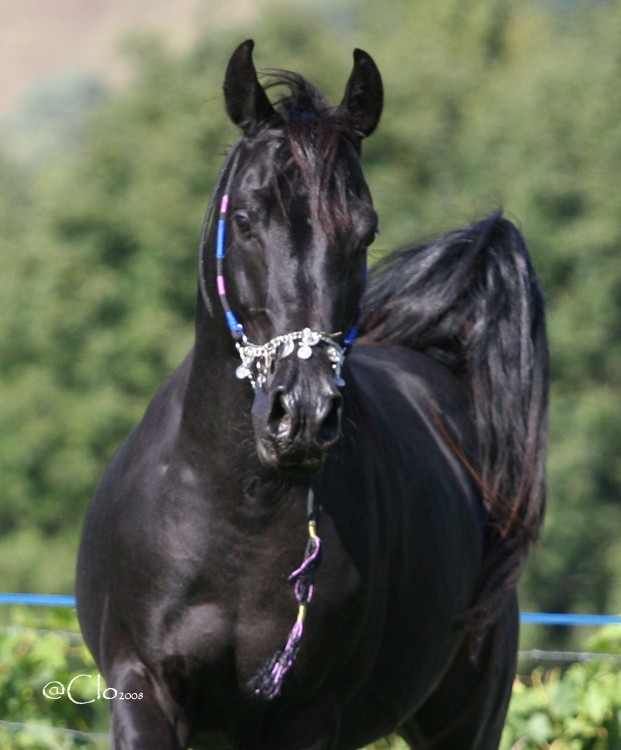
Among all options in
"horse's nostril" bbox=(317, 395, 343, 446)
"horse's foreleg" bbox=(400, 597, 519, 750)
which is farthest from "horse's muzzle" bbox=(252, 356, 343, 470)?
"horse's foreleg" bbox=(400, 597, 519, 750)

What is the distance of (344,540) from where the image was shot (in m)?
3.49

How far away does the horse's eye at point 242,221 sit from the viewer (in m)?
3.21

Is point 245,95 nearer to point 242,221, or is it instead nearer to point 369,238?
point 242,221

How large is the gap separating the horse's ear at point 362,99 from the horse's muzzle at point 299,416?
738mm

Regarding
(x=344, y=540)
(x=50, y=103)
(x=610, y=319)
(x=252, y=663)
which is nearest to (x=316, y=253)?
(x=344, y=540)

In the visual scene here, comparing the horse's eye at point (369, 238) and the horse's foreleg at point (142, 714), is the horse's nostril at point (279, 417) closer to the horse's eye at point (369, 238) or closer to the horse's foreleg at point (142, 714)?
the horse's eye at point (369, 238)

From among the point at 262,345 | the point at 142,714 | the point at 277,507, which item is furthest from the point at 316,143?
the point at 142,714

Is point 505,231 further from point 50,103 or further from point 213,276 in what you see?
point 50,103

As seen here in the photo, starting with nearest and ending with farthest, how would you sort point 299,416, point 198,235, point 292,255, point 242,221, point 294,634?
1. point 299,416
2. point 292,255
3. point 242,221
4. point 294,634
5. point 198,235

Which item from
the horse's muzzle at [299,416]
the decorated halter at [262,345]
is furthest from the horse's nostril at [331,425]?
the decorated halter at [262,345]

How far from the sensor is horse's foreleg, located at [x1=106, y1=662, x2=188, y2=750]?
3.35 m

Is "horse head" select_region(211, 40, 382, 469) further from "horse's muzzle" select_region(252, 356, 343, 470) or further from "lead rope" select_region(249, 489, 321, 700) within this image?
"lead rope" select_region(249, 489, 321, 700)

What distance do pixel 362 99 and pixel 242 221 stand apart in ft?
1.59

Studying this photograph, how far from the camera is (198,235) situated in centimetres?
2544
